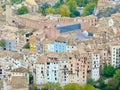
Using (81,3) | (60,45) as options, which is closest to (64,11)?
(81,3)

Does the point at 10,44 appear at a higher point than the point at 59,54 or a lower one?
lower

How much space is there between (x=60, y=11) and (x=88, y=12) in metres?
1.38

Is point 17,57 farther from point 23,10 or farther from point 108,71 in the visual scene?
point 23,10

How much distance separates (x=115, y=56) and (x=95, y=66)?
3.24 ft

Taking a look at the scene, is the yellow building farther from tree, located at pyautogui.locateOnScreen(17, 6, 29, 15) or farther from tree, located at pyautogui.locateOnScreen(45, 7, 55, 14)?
tree, located at pyautogui.locateOnScreen(17, 6, 29, 15)

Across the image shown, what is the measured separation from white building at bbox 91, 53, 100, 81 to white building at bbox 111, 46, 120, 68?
64 cm

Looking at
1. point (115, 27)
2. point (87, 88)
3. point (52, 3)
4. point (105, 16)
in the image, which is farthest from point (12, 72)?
point (52, 3)

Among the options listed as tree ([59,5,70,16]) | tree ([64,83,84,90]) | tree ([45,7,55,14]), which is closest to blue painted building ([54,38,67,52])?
tree ([64,83,84,90])

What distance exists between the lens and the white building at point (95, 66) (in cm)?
3145

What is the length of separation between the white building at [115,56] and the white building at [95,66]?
0.64 metres

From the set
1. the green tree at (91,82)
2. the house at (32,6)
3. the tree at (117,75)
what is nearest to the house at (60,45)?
the green tree at (91,82)

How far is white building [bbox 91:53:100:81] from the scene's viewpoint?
1238 inches

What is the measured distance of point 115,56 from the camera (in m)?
32.2

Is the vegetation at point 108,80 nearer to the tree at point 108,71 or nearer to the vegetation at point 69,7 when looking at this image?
the tree at point 108,71
